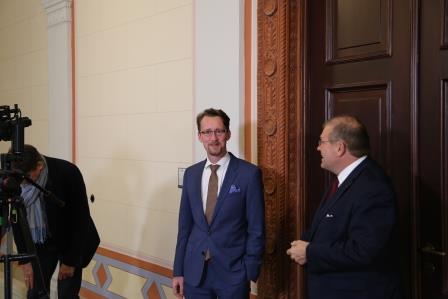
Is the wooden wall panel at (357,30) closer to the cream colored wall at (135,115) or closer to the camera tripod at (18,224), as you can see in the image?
the cream colored wall at (135,115)

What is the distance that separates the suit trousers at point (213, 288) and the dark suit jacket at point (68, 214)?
67 cm

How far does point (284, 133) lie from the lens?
2133 mm

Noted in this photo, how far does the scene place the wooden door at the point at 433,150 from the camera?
175 cm

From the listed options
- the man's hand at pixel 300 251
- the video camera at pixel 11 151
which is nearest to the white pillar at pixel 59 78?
the video camera at pixel 11 151

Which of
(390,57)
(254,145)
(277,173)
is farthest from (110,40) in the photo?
(390,57)

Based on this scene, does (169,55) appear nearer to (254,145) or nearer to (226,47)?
(226,47)

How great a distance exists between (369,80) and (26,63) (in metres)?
3.15

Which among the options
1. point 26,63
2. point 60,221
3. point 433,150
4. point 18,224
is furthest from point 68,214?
point 26,63

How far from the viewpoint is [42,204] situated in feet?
7.64

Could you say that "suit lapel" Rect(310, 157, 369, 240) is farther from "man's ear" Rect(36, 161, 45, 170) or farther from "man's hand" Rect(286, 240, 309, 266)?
"man's ear" Rect(36, 161, 45, 170)

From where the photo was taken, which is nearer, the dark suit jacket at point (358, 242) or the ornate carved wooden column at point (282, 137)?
the dark suit jacket at point (358, 242)

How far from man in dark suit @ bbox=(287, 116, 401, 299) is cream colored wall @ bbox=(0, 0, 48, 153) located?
2.87 meters

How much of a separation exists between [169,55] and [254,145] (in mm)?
861

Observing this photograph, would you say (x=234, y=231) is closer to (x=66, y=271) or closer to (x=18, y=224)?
(x=18, y=224)
